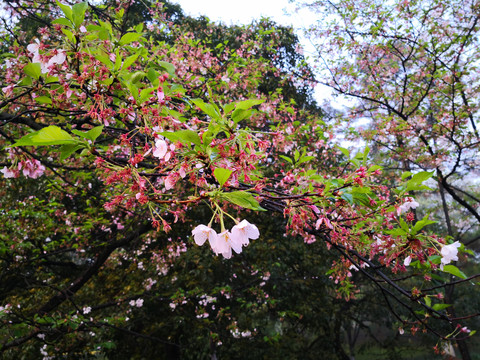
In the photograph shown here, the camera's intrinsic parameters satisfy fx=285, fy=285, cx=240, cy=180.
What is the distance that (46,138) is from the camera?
0.79 m

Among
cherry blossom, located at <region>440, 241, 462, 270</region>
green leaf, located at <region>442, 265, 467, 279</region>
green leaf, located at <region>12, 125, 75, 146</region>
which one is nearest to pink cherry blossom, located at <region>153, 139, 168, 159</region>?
green leaf, located at <region>12, 125, 75, 146</region>

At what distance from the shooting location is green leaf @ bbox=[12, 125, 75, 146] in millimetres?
750

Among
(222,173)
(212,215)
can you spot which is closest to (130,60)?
(222,173)

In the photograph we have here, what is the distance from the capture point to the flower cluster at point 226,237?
818 mm

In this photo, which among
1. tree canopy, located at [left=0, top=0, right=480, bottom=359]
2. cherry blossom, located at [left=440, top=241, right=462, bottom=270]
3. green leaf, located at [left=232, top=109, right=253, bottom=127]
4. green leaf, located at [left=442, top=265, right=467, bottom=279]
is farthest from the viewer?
tree canopy, located at [left=0, top=0, right=480, bottom=359]

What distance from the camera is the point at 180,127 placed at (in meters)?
1.26

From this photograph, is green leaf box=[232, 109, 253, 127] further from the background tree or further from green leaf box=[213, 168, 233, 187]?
the background tree

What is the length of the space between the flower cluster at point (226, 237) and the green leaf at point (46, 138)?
1.50 feet

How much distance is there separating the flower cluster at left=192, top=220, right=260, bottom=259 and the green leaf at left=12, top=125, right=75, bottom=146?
46cm

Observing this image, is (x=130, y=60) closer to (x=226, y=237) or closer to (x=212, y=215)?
(x=226, y=237)

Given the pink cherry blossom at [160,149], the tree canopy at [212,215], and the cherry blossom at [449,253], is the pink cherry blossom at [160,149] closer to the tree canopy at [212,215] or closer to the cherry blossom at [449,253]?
the tree canopy at [212,215]

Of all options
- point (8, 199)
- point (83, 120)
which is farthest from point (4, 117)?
point (8, 199)

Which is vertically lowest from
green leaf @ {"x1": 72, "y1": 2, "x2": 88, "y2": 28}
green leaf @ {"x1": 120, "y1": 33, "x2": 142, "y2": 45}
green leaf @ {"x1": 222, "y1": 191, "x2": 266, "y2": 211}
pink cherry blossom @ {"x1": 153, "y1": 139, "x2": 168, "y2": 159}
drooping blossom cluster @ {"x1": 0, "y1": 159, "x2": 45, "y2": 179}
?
green leaf @ {"x1": 222, "y1": 191, "x2": 266, "y2": 211}

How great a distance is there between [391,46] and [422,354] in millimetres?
13558
